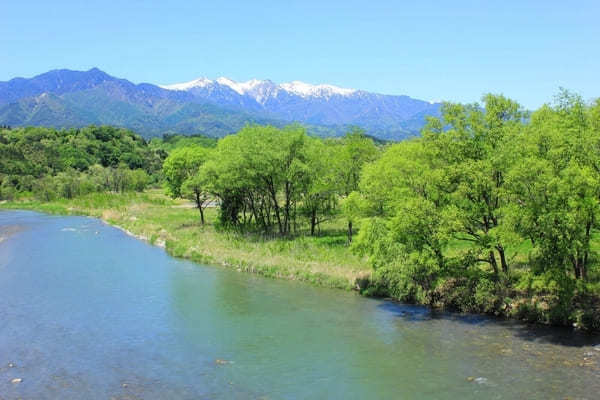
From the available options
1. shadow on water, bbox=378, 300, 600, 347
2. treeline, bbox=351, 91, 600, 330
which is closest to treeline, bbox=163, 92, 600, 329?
treeline, bbox=351, 91, 600, 330

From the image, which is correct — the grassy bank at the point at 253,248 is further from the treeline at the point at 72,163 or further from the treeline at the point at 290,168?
the treeline at the point at 72,163

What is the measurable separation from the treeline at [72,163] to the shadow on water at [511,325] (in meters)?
102

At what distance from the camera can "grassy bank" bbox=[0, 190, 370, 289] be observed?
1656 inches

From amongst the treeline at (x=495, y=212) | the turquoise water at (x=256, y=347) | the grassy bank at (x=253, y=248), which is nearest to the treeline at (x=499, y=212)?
the treeline at (x=495, y=212)

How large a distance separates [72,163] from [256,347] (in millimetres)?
139806

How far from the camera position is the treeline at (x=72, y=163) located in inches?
4870

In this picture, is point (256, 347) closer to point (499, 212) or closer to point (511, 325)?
point (511, 325)

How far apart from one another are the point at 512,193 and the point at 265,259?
2378 cm

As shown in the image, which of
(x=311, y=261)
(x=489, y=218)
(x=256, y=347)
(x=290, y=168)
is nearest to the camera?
(x=256, y=347)

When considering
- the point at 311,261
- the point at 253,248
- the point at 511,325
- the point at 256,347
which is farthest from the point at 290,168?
the point at 511,325

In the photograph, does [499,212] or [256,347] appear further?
[499,212]

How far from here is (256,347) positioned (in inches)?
1091

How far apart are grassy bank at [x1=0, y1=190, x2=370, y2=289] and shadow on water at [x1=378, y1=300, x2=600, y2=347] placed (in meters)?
6.01

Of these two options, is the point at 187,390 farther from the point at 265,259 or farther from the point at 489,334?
the point at 265,259
